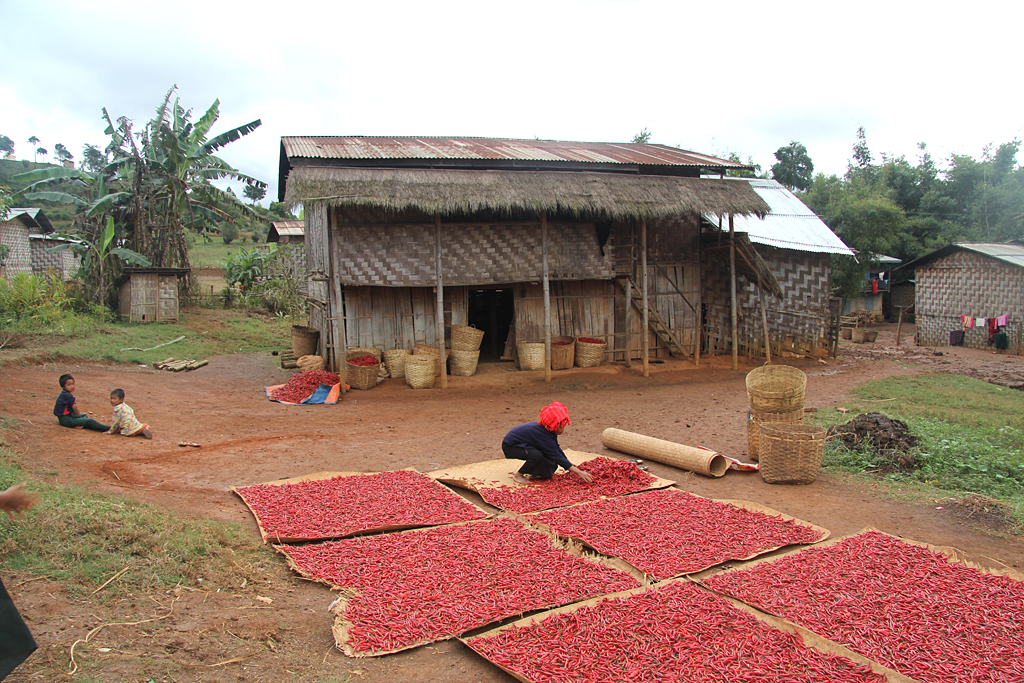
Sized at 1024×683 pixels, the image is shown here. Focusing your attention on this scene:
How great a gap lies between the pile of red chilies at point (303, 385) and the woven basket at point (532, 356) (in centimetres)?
377

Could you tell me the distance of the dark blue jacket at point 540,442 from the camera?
20.0ft

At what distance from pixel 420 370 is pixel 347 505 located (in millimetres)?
6266

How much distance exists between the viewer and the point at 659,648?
3252mm

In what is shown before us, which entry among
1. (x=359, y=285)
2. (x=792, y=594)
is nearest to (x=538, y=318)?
(x=359, y=285)

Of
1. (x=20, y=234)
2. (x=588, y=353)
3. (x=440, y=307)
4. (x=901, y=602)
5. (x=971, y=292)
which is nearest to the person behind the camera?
(x=901, y=602)

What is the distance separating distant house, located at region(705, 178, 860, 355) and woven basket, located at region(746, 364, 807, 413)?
724cm

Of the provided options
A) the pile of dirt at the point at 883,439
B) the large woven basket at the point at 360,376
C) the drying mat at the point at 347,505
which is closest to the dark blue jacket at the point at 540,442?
the drying mat at the point at 347,505

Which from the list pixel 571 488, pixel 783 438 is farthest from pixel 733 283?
pixel 571 488

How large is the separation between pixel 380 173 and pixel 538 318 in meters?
4.42

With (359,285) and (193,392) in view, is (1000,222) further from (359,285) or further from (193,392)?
(193,392)

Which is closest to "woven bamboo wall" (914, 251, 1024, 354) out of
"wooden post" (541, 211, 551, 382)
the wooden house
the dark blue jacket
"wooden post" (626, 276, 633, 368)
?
"wooden post" (626, 276, 633, 368)

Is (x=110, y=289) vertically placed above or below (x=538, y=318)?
above

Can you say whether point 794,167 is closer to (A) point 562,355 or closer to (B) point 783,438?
(A) point 562,355

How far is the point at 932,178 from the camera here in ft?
87.1
